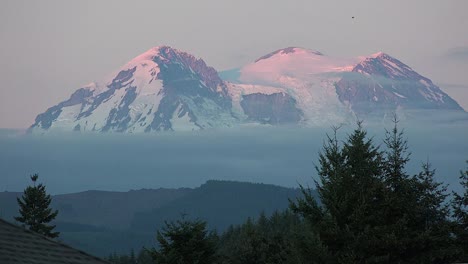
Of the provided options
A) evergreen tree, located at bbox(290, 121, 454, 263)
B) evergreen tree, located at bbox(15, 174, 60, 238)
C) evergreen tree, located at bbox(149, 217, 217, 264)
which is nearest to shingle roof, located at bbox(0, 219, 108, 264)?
evergreen tree, located at bbox(290, 121, 454, 263)

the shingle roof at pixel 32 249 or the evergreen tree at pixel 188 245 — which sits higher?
the shingle roof at pixel 32 249

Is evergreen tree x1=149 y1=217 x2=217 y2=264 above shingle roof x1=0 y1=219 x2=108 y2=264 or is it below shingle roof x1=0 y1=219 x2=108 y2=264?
below

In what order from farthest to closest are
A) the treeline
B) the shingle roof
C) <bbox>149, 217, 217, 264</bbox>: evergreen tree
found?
<bbox>149, 217, 217, 264</bbox>: evergreen tree
the treeline
the shingle roof

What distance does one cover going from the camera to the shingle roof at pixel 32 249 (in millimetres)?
13375

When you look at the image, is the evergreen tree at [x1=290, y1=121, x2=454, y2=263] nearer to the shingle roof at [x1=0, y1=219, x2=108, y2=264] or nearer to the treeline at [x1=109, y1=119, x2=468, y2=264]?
the treeline at [x1=109, y1=119, x2=468, y2=264]

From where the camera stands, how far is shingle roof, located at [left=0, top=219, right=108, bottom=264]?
1338 centimetres

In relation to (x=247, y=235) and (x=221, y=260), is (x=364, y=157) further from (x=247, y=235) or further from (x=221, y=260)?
(x=247, y=235)

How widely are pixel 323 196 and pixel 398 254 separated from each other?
4.33 m

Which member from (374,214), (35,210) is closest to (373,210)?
(374,214)

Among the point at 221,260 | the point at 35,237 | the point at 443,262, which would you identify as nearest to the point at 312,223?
the point at 443,262

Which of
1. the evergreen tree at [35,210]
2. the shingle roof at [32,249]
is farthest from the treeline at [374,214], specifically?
the evergreen tree at [35,210]

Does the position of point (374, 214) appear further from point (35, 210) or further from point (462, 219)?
point (35, 210)

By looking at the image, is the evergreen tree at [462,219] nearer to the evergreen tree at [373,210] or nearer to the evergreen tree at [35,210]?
the evergreen tree at [373,210]

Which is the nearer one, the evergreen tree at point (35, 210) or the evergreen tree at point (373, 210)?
the evergreen tree at point (373, 210)
